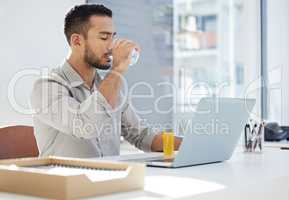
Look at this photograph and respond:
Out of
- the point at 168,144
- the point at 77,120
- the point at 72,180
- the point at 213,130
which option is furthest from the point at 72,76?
the point at 72,180

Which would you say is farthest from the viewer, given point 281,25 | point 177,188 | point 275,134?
point 281,25

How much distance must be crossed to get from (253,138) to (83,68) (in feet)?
2.50

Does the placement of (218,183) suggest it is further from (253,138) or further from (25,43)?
(25,43)

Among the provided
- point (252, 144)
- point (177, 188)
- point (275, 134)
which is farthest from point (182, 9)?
point (177, 188)

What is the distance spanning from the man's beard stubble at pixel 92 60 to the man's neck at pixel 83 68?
2 cm

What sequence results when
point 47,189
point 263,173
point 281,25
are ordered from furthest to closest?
1. point 281,25
2. point 263,173
3. point 47,189

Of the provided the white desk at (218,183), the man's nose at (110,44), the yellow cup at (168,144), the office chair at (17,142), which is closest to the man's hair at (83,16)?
the man's nose at (110,44)

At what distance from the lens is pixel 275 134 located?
10.5 ft

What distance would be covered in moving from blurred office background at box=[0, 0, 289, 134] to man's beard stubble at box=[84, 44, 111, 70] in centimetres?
68

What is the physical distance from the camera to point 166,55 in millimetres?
3588

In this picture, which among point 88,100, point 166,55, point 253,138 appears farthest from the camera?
point 166,55

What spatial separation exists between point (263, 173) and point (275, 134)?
2.04 metres

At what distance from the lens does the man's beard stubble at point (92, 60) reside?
205cm

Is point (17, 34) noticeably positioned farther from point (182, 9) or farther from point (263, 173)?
point (182, 9)
